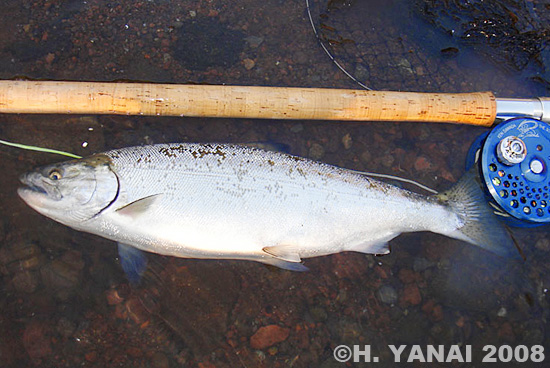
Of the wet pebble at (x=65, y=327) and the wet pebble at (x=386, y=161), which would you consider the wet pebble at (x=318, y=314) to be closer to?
the wet pebble at (x=386, y=161)

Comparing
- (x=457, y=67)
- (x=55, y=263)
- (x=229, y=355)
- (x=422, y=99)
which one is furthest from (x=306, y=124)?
(x=55, y=263)

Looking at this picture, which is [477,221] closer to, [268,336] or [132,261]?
[268,336]

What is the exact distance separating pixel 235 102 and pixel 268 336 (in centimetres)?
154

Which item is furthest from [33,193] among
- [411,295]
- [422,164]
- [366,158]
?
[422,164]

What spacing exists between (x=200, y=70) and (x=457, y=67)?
2072 millimetres

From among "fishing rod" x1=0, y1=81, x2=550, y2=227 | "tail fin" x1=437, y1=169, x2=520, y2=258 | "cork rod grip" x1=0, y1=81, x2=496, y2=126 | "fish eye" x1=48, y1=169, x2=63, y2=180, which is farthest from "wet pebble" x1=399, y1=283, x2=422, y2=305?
"fish eye" x1=48, y1=169, x2=63, y2=180

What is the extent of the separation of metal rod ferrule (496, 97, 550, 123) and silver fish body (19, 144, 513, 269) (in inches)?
22.5

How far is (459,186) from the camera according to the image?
2453mm

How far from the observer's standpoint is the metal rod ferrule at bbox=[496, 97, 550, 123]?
8.36ft

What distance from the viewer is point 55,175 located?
7.09 feet

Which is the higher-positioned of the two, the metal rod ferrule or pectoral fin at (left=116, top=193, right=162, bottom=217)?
the metal rod ferrule

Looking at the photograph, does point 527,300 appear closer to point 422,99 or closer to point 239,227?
point 422,99

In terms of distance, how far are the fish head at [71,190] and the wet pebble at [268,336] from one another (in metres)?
1.27

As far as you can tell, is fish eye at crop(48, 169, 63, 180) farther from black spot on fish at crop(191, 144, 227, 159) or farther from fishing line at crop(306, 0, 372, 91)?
fishing line at crop(306, 0, 372, 91)
